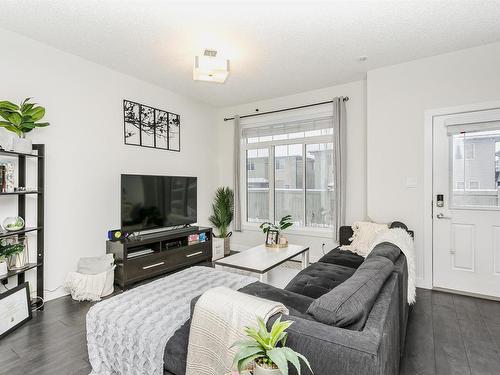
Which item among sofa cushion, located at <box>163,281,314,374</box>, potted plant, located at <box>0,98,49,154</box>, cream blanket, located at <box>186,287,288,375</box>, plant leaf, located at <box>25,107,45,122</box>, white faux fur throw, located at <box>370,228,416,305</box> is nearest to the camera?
cream blanket, located at <box>186,287,288,375</box>

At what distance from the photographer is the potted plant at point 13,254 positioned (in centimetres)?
238

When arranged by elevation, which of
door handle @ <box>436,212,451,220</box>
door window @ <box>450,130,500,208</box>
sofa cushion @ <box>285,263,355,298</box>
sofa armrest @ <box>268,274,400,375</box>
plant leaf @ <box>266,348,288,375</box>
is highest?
door window @ <box>450,130,500,208</box>

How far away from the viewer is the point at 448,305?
2.84m

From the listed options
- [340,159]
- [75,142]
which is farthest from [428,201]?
[75,142]

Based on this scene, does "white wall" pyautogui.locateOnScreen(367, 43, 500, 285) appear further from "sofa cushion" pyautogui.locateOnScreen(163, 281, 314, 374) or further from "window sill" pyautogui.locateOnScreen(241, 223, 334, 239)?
"sofa cushion" pyautogui.locateOnScreen(163, 281, 314, 374)

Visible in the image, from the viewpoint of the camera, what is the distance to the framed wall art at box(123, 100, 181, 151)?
385 centimetres

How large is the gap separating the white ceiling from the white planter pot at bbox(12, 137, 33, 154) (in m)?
1.08

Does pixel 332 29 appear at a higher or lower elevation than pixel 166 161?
higher

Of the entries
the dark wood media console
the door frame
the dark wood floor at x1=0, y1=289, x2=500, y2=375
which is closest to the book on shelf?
→ the dark wood media console

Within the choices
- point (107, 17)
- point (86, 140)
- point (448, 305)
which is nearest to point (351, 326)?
point (448, 305)

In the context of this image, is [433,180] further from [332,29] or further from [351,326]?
[351,326]

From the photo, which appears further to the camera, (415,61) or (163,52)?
(415,61)

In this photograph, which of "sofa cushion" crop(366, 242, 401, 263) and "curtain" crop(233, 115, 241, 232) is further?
"curtain" crop(233, 115, 241, 232)

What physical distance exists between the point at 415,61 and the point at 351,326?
3.44 meters
